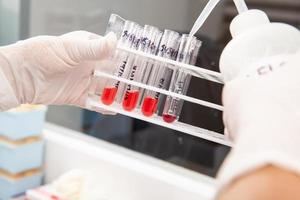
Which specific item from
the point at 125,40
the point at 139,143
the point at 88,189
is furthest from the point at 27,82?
the point at 139,143

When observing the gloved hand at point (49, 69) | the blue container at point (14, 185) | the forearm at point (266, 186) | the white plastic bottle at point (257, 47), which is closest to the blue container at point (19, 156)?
the blue container at point (14, 185)

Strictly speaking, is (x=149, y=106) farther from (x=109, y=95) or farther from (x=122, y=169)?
(x=122, y=169)

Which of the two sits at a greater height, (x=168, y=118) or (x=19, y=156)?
(x=168, y=118)

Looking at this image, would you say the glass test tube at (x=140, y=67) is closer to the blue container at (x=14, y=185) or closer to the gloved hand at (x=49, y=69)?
the gloved hand at (x=49, y=69)

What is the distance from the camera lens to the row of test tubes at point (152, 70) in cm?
91

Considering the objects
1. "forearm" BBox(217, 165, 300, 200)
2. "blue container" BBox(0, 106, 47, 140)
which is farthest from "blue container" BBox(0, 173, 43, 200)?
"forearm" BBox(217, 165, 300, 200)

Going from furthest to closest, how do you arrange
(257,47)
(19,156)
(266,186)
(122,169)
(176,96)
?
(19,156)
(122,169)
(176,96)
(257,47)
(266,186)

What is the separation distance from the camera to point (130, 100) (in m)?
0.91

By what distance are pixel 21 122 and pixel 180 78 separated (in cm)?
83

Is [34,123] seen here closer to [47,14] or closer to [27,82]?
[47,14]

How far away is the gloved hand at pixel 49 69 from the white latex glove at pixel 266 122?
443 mm

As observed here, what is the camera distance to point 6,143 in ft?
5.15

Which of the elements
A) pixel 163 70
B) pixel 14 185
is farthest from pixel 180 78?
pixel 14 185

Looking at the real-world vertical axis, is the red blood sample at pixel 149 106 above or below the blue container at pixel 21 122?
above
